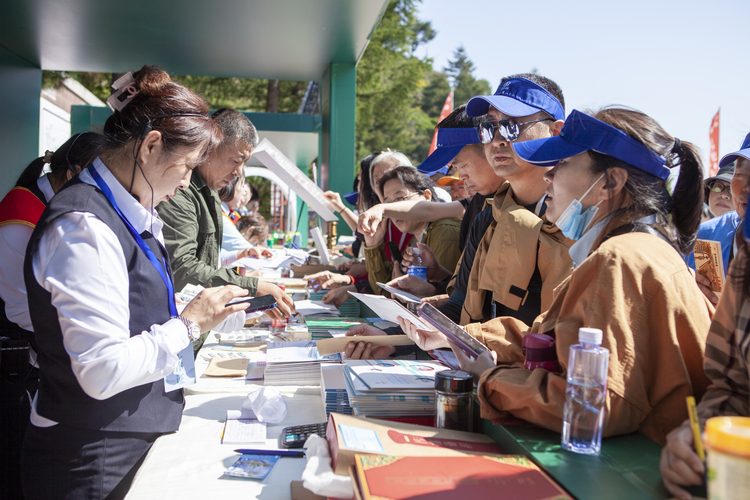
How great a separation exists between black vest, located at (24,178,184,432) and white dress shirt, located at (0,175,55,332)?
74 centimetres

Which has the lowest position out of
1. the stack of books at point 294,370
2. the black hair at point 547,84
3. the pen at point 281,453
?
the pen at point 281,453

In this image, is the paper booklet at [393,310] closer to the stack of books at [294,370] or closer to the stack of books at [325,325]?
the stack of books at [294,370]

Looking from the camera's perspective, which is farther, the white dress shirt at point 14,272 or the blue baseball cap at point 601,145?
the white dress shirt at point 14,272

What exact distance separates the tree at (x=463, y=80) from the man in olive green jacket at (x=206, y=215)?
5328 cm

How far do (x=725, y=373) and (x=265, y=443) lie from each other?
3.84ft

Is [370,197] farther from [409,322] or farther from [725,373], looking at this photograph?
[725,373]

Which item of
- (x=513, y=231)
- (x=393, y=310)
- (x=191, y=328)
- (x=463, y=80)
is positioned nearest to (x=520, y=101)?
(x=513, y=231)

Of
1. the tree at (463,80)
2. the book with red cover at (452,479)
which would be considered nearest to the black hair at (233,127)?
the book with red cover at (452,479)

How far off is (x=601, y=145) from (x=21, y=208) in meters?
2.18

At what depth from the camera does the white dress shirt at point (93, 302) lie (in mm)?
1319

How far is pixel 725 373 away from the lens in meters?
1.04

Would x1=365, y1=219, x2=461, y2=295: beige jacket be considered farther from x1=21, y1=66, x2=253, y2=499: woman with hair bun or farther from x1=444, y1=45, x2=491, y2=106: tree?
x1=444, y1=45, x2=491, y2=106: tree

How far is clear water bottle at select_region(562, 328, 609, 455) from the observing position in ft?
3.44

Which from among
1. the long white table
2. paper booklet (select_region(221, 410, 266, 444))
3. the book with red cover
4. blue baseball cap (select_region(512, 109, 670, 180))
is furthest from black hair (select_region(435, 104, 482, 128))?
the book with red cover
